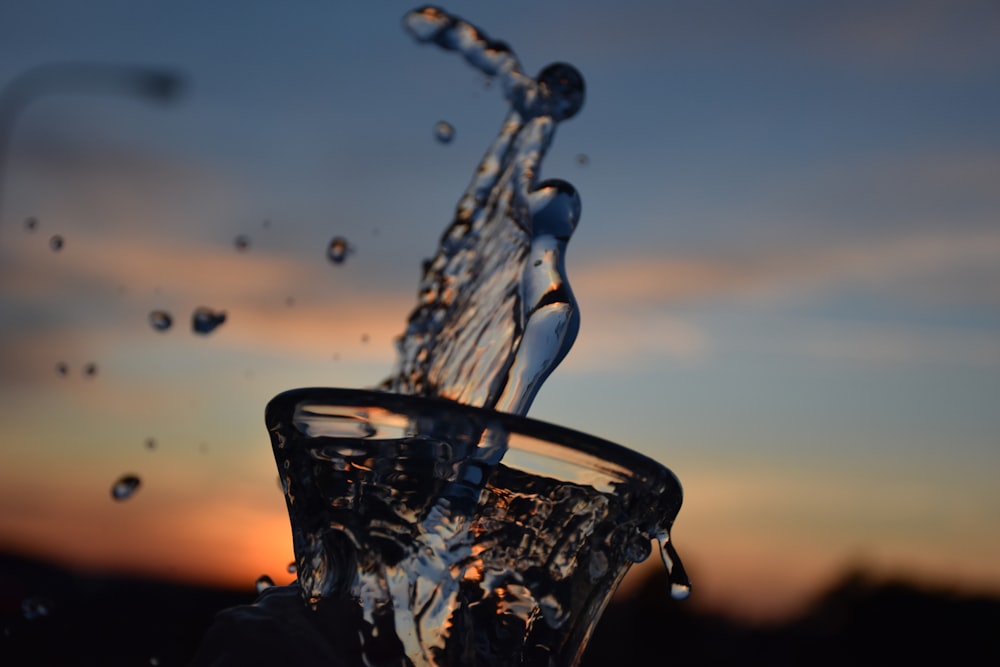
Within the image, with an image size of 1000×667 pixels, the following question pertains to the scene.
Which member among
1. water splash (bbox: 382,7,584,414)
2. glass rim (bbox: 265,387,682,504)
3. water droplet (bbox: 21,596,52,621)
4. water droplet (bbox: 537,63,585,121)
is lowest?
water droplet (bbox: 21,596,52,621)

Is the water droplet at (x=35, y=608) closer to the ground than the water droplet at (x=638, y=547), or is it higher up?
closer to the ground

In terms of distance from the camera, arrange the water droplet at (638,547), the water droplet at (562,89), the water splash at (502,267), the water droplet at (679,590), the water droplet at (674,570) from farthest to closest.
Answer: the water droplet at (562,89) < the water splash at (502,267) < the water droplet at (679,590) < the water droplet at (674,570) < the water droplet at (638,547)

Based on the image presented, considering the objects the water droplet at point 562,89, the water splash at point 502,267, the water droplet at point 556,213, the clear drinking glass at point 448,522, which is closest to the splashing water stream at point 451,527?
the clear drinking glass at point 448,522

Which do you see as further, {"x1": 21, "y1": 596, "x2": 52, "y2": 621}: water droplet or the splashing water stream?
{"x1": 21, "y1": 596, "x2": 52, "y2": 621}: water droplet

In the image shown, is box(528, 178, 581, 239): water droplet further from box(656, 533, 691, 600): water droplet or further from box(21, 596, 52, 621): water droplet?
box(21, 596, 52, 621): water droplet

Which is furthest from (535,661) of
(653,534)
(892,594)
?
(892,594)

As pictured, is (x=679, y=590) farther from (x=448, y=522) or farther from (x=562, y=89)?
(x=562, y=89)

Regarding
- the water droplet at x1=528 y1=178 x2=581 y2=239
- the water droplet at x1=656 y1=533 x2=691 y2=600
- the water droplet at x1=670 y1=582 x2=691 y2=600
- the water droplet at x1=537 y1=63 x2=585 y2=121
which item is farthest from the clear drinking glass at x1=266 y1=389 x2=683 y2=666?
the water droplet at x1=537 y1=63 x2=585 y2=121

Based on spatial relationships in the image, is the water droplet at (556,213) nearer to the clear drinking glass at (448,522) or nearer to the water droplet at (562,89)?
the water droplet at (562,89)
